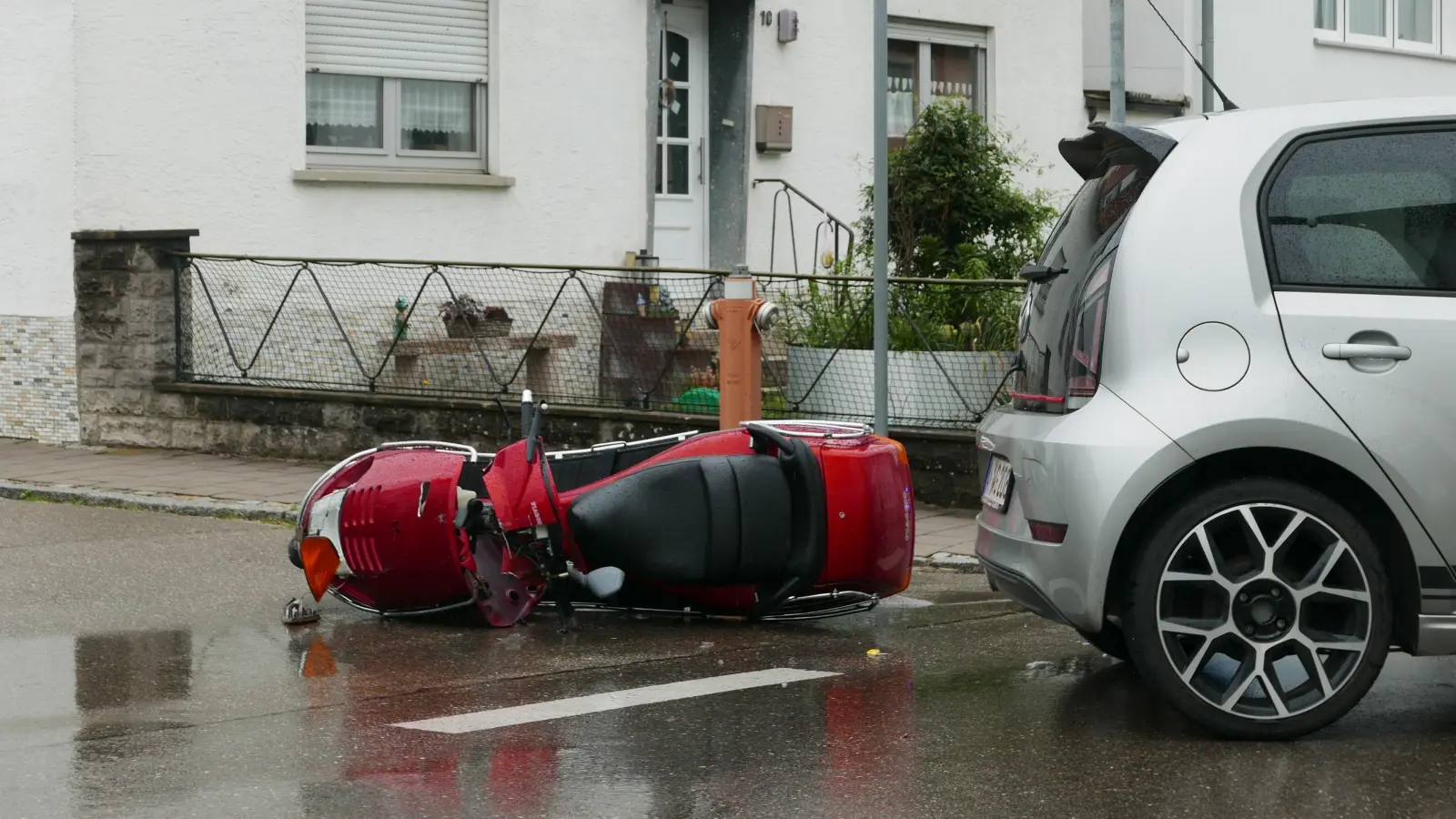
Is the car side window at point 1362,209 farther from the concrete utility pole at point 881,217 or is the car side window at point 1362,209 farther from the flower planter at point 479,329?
the flower planter at point 479,329

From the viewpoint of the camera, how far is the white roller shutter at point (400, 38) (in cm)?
1450

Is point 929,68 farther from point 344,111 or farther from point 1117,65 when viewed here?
point 1117,65

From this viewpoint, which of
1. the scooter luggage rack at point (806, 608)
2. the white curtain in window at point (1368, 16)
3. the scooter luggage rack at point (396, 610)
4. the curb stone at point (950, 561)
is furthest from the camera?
the white curtain in window at point (1368, 16)

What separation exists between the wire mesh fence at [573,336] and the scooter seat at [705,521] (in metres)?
3.93

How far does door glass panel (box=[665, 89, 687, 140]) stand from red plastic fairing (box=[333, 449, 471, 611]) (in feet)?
30.9

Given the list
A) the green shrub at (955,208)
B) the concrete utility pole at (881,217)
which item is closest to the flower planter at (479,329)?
the green shrub at (955,208)

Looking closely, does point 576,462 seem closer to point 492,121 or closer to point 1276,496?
point 1276,496

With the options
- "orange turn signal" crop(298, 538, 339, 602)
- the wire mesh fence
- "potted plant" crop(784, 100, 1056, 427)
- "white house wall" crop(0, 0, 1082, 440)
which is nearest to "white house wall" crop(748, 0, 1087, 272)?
"white house wall" crop(0, 0, 1082, 440)

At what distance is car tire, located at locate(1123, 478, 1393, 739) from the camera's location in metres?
5.24

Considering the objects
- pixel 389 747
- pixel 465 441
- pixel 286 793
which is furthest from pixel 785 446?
pixel 465 441

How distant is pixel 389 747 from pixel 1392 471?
294 cm

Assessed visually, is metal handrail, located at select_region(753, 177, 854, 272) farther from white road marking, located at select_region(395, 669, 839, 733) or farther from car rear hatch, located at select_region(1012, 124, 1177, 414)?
car rear hatch, located at select_region(1012, 124, 1177, 414)

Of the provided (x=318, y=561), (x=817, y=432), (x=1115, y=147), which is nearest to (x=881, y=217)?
(x=817, y=432)

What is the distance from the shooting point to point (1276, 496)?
17.2 feet
